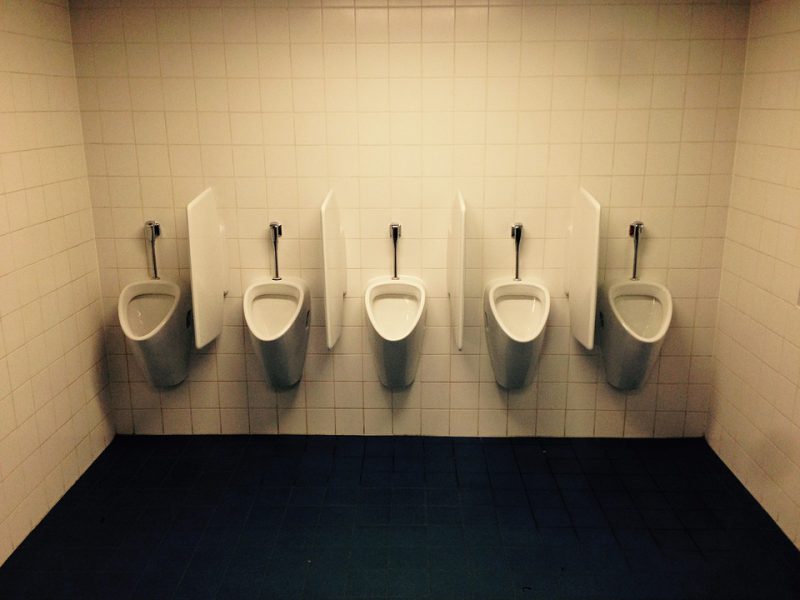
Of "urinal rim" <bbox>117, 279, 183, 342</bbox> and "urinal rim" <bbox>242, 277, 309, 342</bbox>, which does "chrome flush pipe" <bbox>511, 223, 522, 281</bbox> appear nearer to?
"urinal rim" <bbox>242, 277, 309, 342</bbox>

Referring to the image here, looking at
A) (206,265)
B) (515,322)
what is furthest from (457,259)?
(206,265)

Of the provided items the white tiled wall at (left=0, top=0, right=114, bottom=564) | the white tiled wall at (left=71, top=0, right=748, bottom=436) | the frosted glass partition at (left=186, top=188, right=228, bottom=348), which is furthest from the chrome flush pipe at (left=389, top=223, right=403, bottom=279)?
the white tiled wall at (left=0, top=0, right=114, bottom=564)

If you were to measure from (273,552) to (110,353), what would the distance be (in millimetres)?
1619

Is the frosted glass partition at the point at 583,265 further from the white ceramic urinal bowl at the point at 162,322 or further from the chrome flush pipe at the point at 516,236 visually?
the white ceramic urinal bowl at the point at 162,322

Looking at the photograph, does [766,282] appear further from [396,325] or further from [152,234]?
[152,234]

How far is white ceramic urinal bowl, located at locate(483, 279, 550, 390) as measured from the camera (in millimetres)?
3480

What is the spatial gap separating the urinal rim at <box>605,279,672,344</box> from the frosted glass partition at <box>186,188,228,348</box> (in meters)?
2.03

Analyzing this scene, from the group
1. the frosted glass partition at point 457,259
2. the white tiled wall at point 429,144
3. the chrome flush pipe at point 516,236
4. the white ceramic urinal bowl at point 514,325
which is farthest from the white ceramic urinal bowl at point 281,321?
the chrome flush pipe at point 516,236

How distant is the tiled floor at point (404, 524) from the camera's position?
279 centimetres

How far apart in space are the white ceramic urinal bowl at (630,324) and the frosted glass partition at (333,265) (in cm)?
138

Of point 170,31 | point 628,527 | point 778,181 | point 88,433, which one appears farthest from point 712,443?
point 170,31

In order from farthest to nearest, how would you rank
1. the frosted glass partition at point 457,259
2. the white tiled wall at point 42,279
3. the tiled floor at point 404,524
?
the frosted glass partition at point 457,259, the white tiled wall at point 42,279, the tiled floor at point 404,524

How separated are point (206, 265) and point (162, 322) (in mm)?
402

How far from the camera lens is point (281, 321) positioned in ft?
12.3
